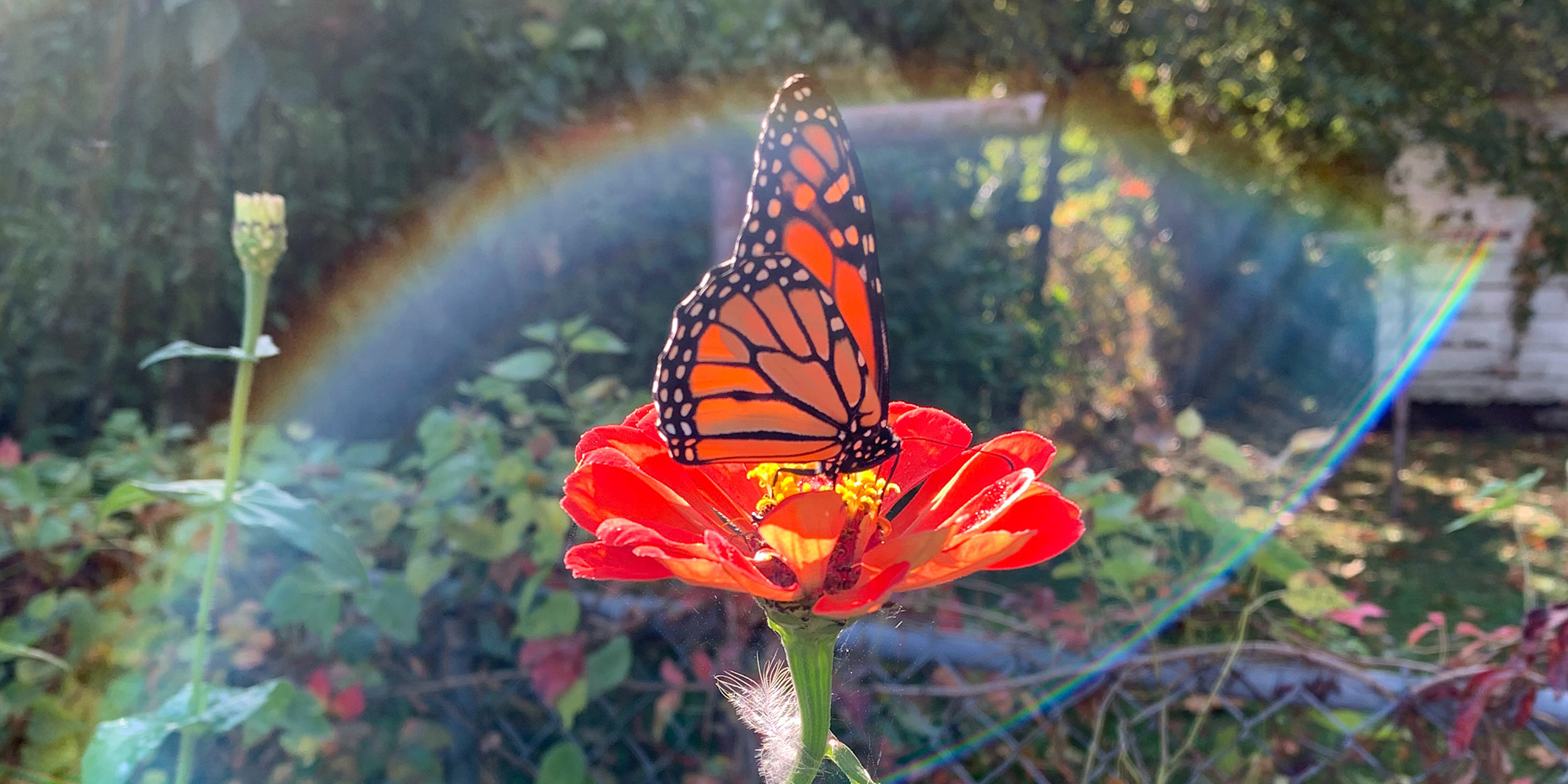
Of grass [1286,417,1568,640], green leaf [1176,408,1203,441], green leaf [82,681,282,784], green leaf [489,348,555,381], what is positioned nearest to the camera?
green leaf [82,681,282,784]

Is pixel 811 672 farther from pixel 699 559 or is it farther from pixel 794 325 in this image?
pixel 794 325

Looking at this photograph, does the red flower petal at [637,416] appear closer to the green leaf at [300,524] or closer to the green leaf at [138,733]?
the green leaf at [300,524]

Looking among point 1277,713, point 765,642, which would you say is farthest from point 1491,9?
point 765,642

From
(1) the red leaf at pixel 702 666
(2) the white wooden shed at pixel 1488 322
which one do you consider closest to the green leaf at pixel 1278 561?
(1) the red leaf at pixel 702 666

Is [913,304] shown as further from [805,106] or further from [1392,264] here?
[1392,264]

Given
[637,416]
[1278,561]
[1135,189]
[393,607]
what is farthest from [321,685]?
[1135,189]

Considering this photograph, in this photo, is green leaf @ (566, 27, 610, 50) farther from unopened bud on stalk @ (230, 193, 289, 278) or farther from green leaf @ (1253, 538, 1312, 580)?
green leaf @ (1253, 538, 1312, 580)

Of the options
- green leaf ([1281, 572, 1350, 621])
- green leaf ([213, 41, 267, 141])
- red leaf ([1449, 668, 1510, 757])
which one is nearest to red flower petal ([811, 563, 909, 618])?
red leaf ([1449, 668, 1510, 757])
